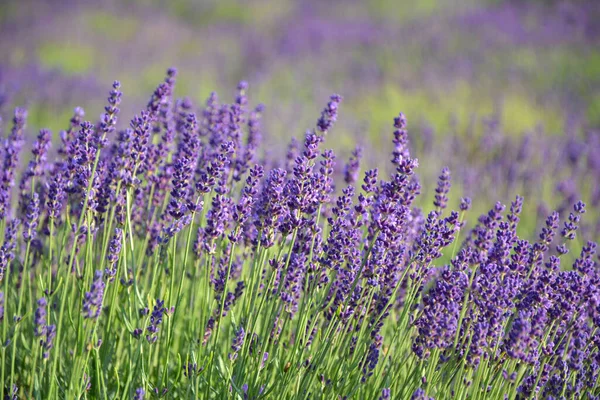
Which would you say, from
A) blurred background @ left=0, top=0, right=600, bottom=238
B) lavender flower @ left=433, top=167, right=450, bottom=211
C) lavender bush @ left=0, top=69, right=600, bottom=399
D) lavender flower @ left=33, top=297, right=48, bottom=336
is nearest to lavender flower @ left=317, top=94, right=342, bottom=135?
lavender bush @ left=0, top=69, right=600, bottom=399

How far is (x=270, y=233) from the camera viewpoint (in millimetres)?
1994

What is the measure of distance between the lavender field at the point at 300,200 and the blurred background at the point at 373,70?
0.07m

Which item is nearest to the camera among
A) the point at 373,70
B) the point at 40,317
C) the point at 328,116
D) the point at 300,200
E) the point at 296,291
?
the point at 40,317

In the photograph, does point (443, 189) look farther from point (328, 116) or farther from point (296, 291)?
point (296, 291)

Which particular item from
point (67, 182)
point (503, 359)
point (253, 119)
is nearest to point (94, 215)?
point (67, 182)

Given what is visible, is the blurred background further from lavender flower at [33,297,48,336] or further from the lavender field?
lavender flower at [33,297,48,336]

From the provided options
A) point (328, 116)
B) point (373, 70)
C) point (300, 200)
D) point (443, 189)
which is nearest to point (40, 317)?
point (300, 200)

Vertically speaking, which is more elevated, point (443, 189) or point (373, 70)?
point (373, 70)

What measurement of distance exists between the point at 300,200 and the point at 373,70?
969 centimetres

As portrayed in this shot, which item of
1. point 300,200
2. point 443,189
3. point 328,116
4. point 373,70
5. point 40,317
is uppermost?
point 373,70

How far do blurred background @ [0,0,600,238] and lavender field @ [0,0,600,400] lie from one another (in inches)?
2.9

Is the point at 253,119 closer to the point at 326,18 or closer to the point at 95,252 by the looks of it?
the point at 95,252

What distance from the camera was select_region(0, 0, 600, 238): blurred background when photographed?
7258mm

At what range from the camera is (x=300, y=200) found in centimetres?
194
